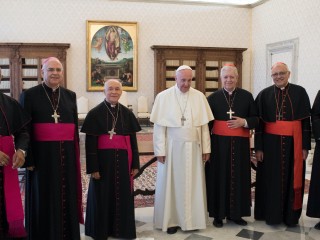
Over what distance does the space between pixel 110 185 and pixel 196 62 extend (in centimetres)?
900

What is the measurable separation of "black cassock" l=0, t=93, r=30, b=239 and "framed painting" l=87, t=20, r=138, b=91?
892 centimetres

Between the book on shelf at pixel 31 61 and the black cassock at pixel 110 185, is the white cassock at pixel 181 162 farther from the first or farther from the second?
the book on shelf at pixel 31 61

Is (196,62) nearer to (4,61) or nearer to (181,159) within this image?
(4,61)

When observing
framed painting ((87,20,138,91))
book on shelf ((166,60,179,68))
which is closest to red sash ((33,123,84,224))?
framed painting ((87,20,138,91))

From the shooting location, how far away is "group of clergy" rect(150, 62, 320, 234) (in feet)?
12.8

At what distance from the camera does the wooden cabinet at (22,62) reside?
11.0m

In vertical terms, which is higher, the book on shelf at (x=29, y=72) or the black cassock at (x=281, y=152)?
the book on shelf at (x=29, y=72)

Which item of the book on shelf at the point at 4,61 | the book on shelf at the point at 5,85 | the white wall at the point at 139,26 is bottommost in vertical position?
the book on shelf at the point at 5,85

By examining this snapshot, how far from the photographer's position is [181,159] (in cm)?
388

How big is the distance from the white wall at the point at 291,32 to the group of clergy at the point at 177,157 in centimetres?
602

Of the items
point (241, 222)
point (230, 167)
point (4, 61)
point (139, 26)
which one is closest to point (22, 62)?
point (4, 61)

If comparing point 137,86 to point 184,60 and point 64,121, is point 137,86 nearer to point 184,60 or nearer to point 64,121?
point 184,60

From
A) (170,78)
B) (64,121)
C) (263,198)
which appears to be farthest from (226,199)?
(170,78)

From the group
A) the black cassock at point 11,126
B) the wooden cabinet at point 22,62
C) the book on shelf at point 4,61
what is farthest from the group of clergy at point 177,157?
the book on shelf at point 4,61
